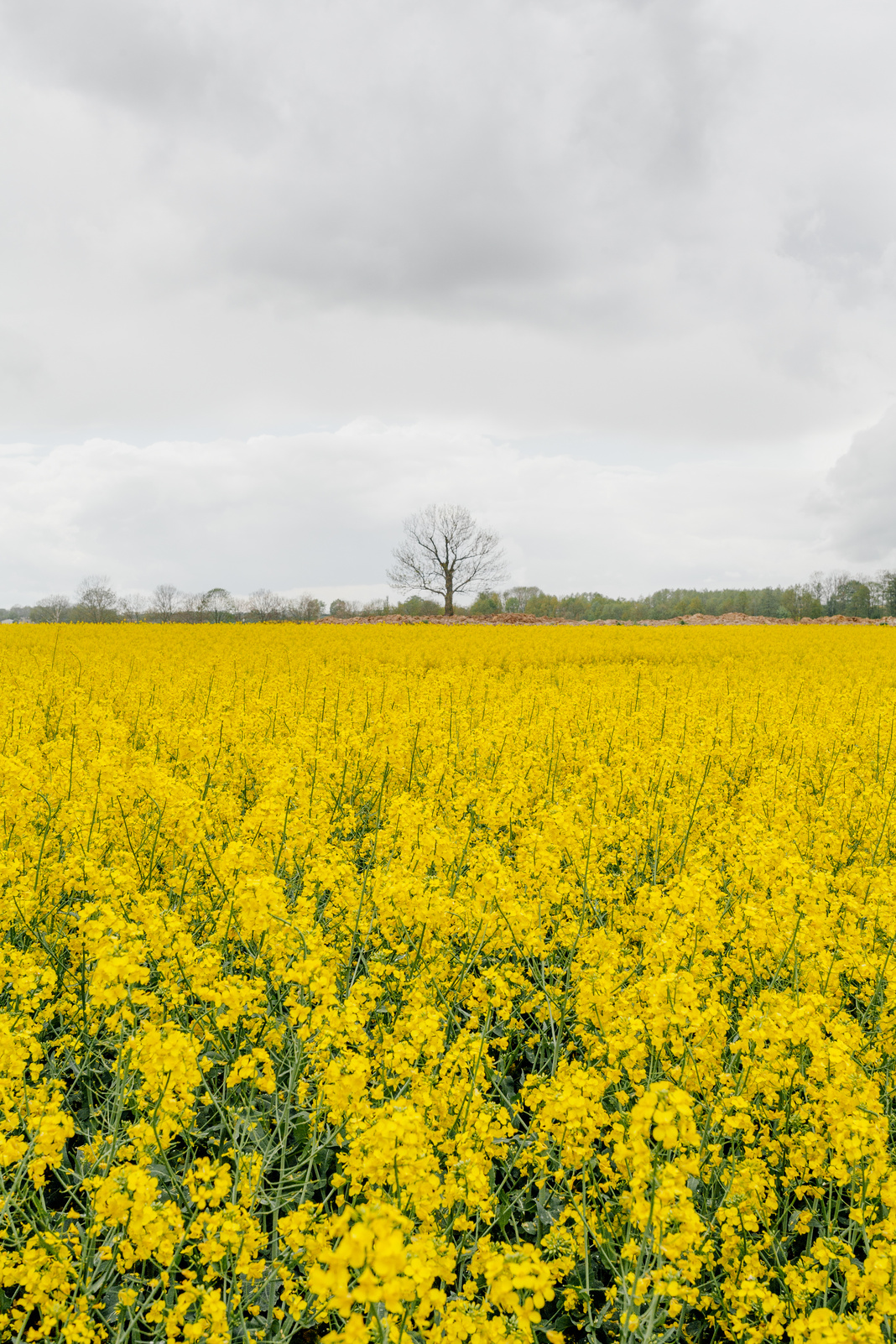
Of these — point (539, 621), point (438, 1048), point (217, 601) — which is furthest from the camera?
point (217, 601)

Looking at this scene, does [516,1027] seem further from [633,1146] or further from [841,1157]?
[633,1146]

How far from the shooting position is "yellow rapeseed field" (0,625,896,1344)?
206cm

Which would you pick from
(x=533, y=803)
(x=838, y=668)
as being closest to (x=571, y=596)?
(x=838, y=668)

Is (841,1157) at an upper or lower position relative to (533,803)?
lower

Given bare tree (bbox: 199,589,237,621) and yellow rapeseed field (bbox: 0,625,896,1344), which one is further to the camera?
bare tree (bbox: 199,589,237,621)

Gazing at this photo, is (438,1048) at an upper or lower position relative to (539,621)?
lower

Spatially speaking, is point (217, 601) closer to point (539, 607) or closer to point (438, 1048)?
point (539, 607)

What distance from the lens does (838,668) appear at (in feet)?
51.5

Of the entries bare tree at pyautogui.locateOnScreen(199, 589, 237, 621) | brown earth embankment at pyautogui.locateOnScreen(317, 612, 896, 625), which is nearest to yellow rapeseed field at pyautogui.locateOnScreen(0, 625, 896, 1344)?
brown earth embankment at pyautogui.locateOnScreen(317, 612, 896, 625)

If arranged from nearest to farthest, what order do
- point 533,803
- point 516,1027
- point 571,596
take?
point 516,1027, point 533,803, point 571,596

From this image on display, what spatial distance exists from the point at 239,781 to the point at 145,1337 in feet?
14.5

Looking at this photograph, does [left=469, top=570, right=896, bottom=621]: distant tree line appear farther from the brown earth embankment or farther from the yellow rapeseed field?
the yellow rapeseed field

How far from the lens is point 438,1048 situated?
2623mm

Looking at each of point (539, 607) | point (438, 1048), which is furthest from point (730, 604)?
point (438, 1048)
